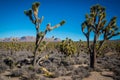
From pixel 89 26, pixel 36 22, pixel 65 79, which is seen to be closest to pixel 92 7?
pixel 89 26

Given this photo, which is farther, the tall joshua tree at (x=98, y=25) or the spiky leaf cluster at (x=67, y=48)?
the spiky leaf cluster at (x=67, y=48)

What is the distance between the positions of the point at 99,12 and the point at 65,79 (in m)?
7.70

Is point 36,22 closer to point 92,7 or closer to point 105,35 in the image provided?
point 92,7

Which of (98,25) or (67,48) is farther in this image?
(67,48)

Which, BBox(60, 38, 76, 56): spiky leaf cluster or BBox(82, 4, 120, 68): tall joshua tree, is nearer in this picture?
BBox(82, 4, 120, 68): tall joshua tree

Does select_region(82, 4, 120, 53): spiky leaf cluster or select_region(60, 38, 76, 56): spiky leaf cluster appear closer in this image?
select_region(82, 4, 120, 53): spiky leaf cluster

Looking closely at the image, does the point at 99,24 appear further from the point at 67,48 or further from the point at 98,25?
the point at 67,48

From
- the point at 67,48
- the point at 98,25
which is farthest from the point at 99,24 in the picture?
the point at 67,48

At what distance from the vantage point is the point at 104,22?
574 inches

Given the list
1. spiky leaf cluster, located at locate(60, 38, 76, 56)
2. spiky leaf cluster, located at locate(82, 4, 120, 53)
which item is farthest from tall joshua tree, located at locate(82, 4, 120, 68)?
spiky leaf cluster, located at locate(60, 38, 76, 56)

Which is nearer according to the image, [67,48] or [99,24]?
[99,24]

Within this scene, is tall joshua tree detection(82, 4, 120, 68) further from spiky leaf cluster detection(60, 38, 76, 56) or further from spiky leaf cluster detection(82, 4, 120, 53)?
spiky leaf cluster detection(60, 38, 76, 56)

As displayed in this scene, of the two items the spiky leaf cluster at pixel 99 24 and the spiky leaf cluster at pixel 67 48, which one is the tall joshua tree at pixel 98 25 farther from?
the spiky leaf cluster at pixel 67 48

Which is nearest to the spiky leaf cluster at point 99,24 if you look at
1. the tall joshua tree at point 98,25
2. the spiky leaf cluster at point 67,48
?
the tall joshua tree at point 98,25
